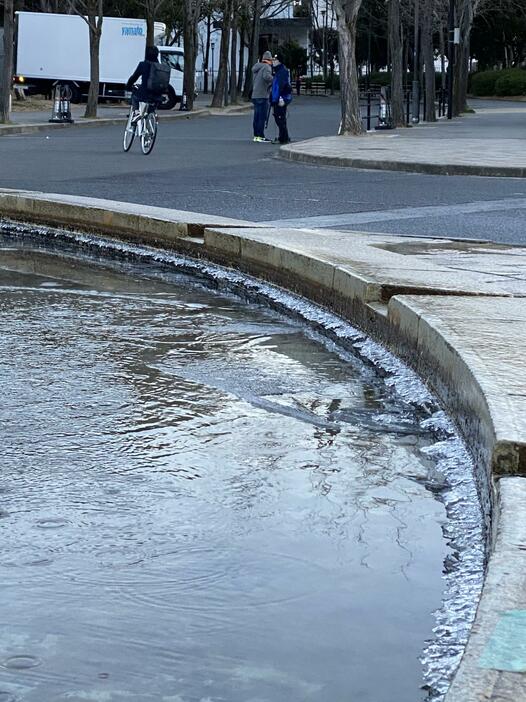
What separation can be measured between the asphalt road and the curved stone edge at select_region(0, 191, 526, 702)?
1591mm

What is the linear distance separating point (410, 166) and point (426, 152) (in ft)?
9.19

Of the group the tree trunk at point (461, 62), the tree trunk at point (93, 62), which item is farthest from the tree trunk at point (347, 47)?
the tree trunk at point (461, 62)

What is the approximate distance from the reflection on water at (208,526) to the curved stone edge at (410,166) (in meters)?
11.5

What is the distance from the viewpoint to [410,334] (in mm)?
5652

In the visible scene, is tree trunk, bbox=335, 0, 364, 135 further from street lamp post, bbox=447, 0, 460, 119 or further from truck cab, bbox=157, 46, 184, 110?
truck cab, bbox=157, 46, 184, 110

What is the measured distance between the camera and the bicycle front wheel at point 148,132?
21.1 metres

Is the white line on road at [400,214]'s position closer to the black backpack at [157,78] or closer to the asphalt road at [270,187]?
the asphalt road at [270,187]

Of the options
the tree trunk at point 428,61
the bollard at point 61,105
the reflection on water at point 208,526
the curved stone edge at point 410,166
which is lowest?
the reflection on water at point 208,526

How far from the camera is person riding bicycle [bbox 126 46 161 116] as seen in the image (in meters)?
20.2

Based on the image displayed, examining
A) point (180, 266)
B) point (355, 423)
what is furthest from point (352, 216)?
point (355, 423)

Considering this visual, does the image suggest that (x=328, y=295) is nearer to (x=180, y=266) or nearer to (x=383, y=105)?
(x=180, y=266)

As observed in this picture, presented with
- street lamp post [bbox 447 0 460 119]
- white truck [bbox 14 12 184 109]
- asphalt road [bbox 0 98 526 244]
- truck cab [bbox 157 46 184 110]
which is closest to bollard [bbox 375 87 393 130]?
street lamp post [bbox 447 0 460 119]

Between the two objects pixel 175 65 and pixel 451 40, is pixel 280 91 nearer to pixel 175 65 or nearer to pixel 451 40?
pixel 451 40

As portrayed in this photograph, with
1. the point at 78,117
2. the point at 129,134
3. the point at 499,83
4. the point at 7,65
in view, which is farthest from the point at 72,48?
the point at 499,83
